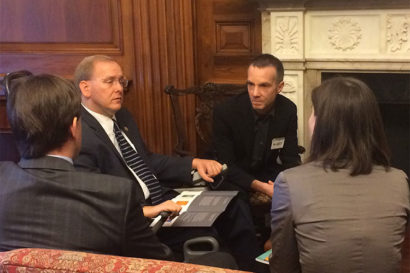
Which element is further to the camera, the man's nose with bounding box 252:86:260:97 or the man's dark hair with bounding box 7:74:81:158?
the man's nose with bounding box 252:86:260:97

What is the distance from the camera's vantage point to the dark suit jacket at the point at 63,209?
1.43 metres

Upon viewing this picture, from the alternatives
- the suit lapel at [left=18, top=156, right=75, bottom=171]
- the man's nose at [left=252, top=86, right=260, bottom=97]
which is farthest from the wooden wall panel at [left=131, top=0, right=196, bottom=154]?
the suit lapel at [left=18, top=156, right=75, bottom=171]

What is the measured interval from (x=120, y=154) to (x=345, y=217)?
120 centimetres

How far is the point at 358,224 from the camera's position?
4.66 ft

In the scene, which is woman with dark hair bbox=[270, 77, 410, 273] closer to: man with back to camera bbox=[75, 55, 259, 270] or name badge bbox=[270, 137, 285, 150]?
man with back to camera bbox=[75, 55, 259, 270]

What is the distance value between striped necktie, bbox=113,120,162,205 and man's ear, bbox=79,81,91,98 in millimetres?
170

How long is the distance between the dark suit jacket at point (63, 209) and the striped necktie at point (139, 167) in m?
0.91

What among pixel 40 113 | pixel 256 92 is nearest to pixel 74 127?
pixel 40 113

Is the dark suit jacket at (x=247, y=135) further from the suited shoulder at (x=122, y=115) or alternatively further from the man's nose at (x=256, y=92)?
the suited shoulder at (x=122, y=115)

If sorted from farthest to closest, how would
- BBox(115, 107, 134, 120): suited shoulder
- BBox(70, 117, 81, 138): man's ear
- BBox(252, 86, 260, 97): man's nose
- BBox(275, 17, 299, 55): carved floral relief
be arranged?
BBox(275, 17, 299, 55): carved floral relief → BBox(252, 86, 260, 97): man's nose → BBox(115, 107, 134, 120): suited shoulder → BBox(70, 117, 81, 138): man's ear

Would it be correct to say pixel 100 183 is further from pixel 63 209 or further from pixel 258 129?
pixel 258 129

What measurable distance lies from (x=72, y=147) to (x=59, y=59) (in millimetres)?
2338

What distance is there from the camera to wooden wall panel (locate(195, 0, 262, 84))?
3.37 meters

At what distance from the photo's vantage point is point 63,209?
1.44 metres
